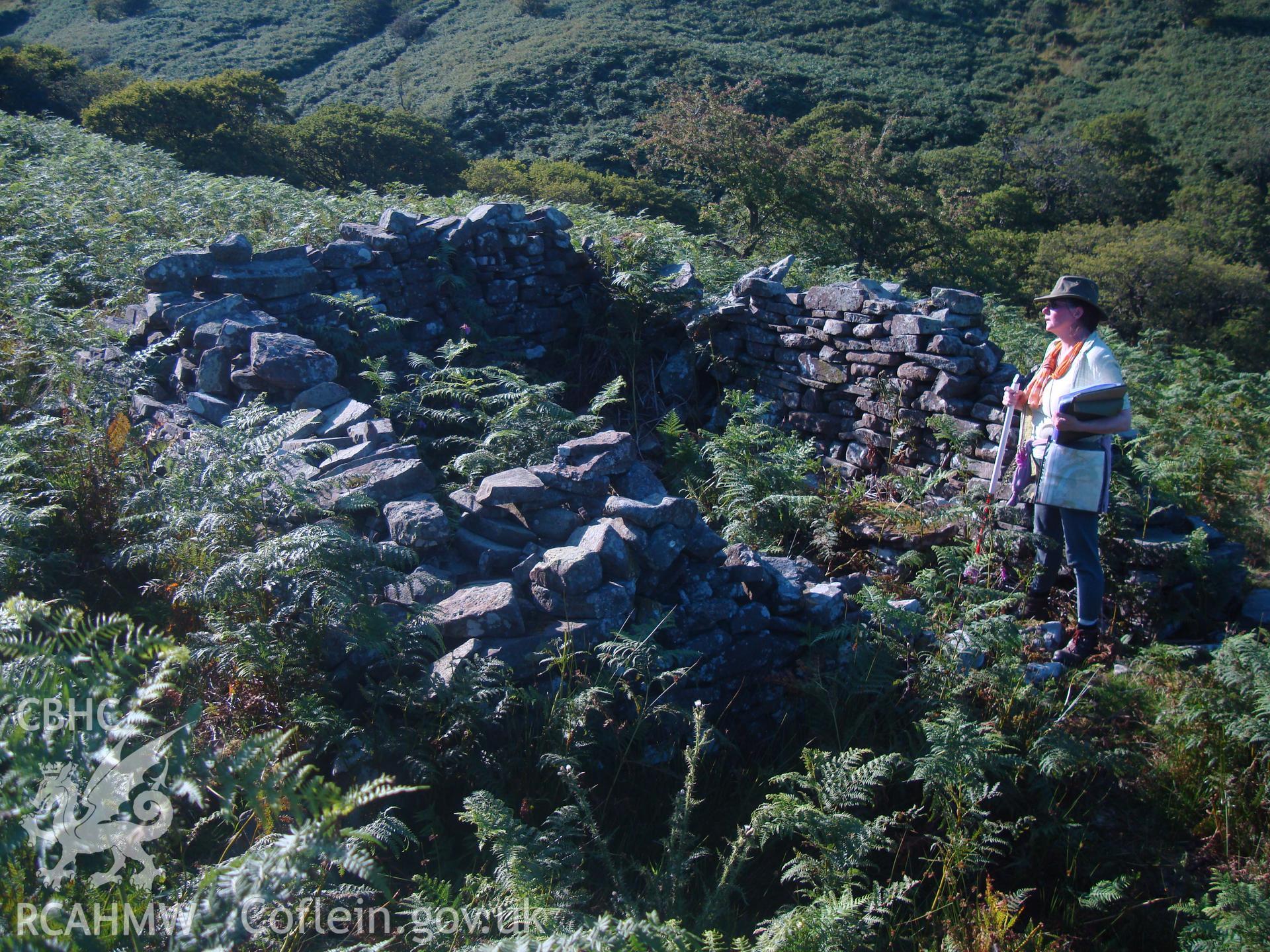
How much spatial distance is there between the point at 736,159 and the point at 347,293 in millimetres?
8867

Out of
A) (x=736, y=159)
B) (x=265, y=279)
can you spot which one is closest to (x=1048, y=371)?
(x=265, y=279)

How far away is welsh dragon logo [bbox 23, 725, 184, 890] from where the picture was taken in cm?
199

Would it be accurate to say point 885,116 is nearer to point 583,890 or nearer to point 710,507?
point 710,507

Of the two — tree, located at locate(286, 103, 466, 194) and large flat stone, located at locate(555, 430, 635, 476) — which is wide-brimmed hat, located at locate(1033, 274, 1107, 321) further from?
tree, located at locate(286, 103, 466, 194)

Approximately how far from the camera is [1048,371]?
486cm

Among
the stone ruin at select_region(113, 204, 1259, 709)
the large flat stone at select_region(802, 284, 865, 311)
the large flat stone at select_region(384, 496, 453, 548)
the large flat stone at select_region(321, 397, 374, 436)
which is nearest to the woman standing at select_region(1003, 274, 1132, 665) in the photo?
the stone ruin at select_region(113, 204, 1259, 709)

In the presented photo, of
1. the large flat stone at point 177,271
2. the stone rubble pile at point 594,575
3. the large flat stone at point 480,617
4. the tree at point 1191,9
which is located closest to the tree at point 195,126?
the large flat stone at point 177,271

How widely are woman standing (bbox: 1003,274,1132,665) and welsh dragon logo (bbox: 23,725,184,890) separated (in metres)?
4.43

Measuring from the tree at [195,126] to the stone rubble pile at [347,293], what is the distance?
10.1 m

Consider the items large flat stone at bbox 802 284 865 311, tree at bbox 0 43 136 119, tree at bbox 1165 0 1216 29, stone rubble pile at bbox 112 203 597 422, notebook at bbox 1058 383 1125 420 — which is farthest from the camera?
tree at bbox 1165 0 1216 29

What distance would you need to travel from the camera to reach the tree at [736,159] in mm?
13414

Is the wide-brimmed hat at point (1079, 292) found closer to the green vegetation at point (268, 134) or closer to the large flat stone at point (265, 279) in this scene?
the large flat stone at point (265, 279)

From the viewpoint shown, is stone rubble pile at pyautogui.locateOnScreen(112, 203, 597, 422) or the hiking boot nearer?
the hiking boot

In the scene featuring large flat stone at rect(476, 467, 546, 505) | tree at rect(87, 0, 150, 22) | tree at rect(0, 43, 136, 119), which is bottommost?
large flat stone at rect(476, 467, 546, 505)
